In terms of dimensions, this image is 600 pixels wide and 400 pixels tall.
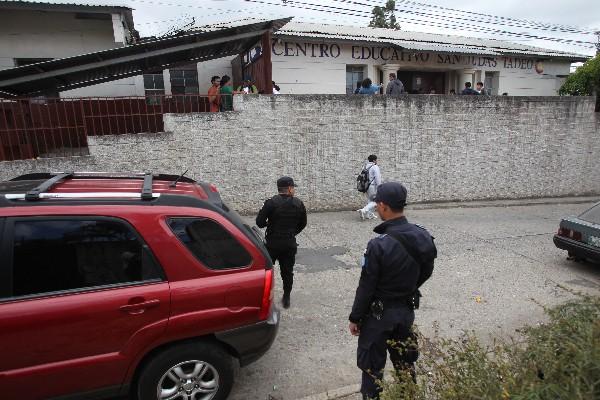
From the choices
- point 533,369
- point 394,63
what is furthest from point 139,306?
point 394,63

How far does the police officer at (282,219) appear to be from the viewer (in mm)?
4316

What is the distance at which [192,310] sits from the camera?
265 centimetres

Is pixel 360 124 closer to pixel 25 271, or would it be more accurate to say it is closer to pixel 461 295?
pixel 461 295

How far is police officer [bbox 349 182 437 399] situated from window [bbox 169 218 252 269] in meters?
0.92

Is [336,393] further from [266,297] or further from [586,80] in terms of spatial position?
[586,80]

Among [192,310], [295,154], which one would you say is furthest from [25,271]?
[295,154]

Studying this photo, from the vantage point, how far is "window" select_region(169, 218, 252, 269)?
107 inches

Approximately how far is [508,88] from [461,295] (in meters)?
14.5

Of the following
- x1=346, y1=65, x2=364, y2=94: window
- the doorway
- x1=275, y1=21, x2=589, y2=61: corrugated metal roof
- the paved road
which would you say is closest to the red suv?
the paved road

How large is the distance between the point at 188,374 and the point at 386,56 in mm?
13526

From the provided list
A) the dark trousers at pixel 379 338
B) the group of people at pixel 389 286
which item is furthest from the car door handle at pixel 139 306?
the dark trousers at pixel 379 338

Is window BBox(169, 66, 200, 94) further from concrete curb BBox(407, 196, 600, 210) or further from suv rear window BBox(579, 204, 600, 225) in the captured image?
suv rear window BBox(579, 204, 600, 225)

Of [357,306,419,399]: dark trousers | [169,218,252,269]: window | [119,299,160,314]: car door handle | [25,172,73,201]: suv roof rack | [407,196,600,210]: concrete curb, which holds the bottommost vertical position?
[407,196,600,210]: concrete curb

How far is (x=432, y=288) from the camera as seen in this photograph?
548cm
